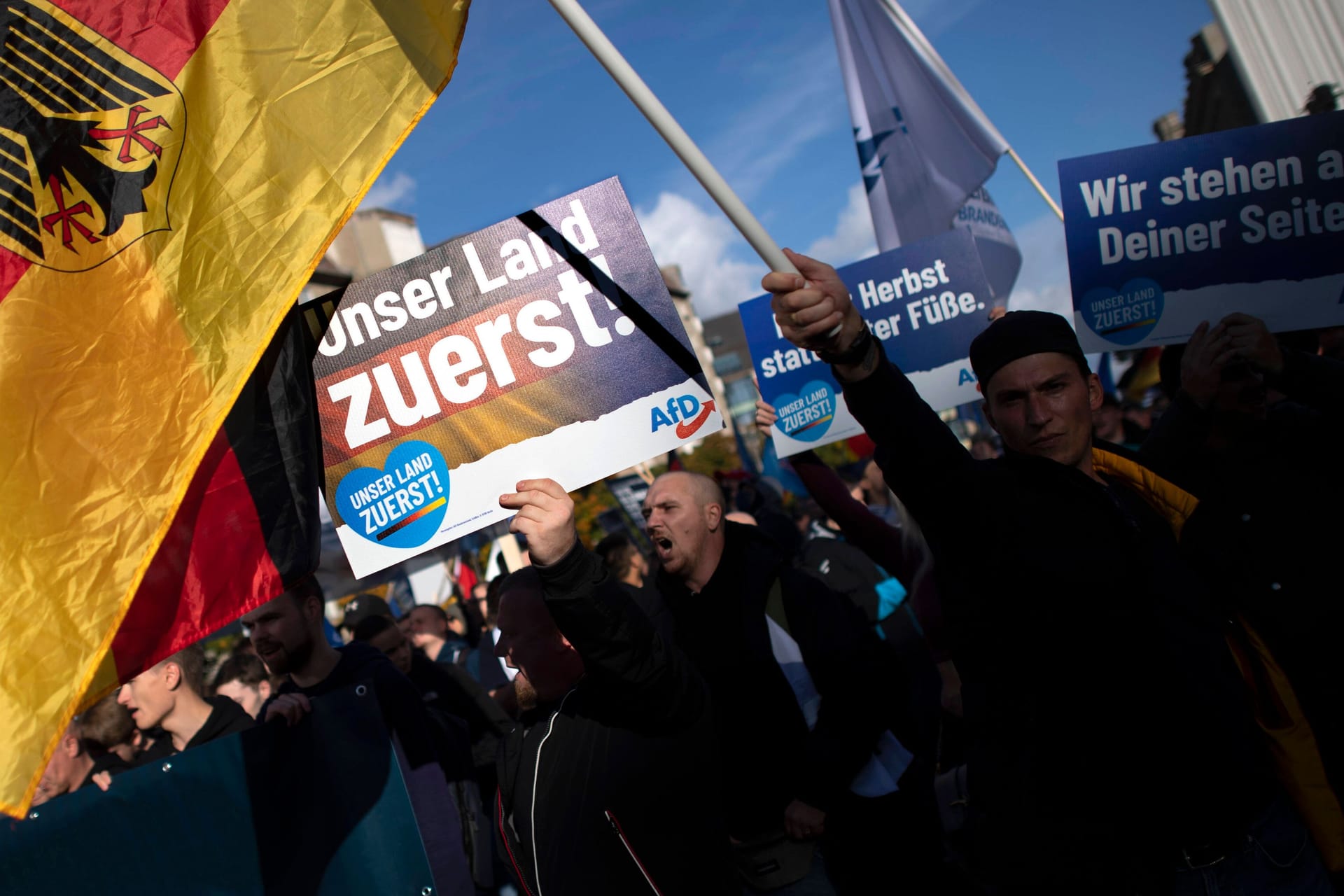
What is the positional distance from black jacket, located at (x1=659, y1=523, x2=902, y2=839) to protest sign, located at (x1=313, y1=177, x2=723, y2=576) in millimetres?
841

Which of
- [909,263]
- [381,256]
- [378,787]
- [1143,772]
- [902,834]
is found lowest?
[902,834]

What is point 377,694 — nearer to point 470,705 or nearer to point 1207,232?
point 470,705

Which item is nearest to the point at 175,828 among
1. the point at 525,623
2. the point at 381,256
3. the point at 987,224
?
the point at 525,623

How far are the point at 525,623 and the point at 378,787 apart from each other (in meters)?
0.97

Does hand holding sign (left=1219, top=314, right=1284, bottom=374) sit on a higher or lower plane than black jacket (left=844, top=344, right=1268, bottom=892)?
higher

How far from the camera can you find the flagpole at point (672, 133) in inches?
73.9

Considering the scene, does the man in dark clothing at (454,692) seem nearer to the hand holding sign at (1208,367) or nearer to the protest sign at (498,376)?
the protest sign at (498,376)

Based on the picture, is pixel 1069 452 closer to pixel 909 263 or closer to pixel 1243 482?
pixel 1243 482

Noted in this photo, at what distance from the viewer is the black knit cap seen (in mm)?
2174

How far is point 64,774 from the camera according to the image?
414cm

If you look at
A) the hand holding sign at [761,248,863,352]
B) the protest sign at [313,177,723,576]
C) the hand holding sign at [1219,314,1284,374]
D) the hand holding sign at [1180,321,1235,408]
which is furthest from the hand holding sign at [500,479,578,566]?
the hand holding sign at [1219,314,1284,374]

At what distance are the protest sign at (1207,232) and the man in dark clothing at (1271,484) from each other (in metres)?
0.62

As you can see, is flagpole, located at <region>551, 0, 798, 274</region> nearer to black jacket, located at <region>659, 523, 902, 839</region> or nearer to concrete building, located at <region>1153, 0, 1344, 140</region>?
black jacket, located at <region>659, 523, 902, 839</region>

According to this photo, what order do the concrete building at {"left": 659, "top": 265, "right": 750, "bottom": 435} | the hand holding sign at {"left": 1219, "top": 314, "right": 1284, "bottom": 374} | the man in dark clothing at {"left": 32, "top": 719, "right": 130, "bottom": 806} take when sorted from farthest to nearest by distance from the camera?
the concrete building at {"left": 659, "top": 265, "right": 750, "bottom": 435} < the man in dark clothing at {"left": 32, "top": 719, "right": 130, "bottom": 806} < the hand holding sign at {"left": 1219, "top": 314, "right": 1284, "bottom": 374}
